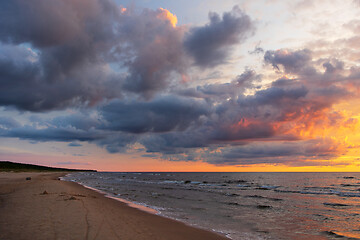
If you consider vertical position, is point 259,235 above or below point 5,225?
below

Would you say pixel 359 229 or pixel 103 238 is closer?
pixel 103 238

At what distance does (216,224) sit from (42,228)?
34.2ft

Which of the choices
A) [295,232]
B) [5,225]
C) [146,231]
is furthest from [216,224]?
[5,225]

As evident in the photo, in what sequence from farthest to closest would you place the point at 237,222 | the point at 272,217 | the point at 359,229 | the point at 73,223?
1. the point at 272,217
2. the point at 237,222
3. the point at 359,229
4. the point at 73,223

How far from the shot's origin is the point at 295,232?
576 inches

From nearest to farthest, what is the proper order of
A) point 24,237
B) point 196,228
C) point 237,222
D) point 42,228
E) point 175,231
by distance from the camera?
point 24,237, point 42,228, point 175,231, point 196,228, point 237,222

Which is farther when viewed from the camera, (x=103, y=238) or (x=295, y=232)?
(x=295, y=232)

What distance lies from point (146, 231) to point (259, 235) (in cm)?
633

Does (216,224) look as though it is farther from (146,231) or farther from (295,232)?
(146,231)

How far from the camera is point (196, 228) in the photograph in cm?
1452

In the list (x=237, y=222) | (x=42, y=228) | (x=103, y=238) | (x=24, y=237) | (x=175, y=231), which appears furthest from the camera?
(x=237, y=222)

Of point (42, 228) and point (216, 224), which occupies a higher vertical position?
point (42, 228)

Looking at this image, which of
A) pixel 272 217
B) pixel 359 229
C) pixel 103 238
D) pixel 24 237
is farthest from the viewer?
pixel 272 217

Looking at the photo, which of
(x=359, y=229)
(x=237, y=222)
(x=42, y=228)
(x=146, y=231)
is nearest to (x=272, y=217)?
(x=237, y=222)
